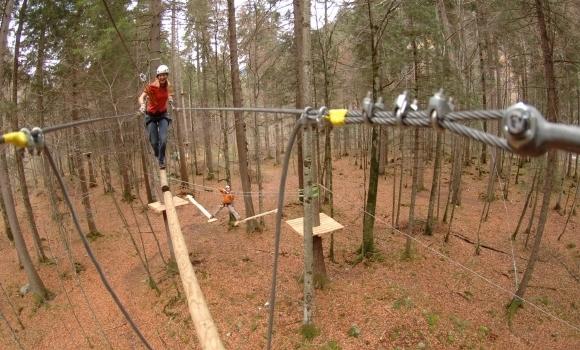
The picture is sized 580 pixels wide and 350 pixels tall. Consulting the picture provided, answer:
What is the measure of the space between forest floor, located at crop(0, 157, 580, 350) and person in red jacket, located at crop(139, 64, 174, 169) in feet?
10.6

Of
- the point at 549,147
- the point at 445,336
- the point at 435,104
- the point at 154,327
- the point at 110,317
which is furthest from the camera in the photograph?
the point at 110,317

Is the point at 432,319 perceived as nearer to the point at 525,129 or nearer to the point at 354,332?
the point at 354,332

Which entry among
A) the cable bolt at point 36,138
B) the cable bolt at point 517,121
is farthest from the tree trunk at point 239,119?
the cable bolt at point 517,121

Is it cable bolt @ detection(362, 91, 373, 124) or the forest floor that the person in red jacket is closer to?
the forest floor

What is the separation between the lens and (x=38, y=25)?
11430 mm

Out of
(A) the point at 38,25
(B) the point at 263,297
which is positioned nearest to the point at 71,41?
(A) the point at 38,25

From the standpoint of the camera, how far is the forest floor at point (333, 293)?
8.08 metres

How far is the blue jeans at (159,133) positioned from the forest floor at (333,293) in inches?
123

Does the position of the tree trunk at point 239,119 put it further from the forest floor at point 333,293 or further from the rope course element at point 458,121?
the rope course element at point 458,121

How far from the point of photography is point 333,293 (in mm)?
9164

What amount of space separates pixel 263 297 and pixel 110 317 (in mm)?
3835

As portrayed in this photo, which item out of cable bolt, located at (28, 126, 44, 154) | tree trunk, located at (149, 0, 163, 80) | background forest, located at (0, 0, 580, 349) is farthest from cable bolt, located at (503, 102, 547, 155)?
tree trunk, located at (149, 0, 163, 80)

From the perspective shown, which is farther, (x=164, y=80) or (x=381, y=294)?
(x=381, y=294)

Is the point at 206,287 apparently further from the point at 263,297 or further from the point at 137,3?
the point at 137,3
